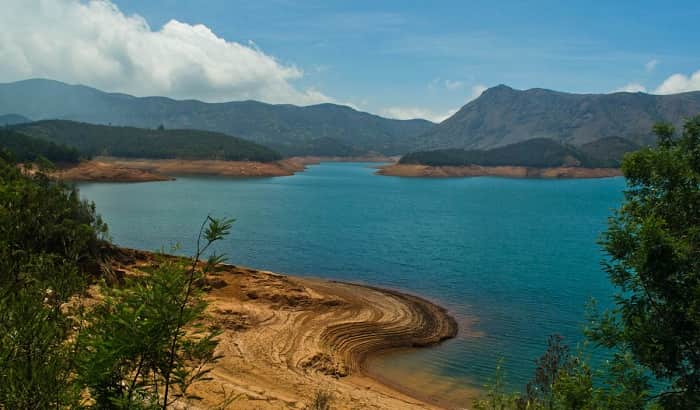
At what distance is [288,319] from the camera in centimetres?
2661

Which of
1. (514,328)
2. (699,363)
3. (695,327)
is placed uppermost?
(695,327)

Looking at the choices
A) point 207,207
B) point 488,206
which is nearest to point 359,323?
point 207,207

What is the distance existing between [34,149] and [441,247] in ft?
331

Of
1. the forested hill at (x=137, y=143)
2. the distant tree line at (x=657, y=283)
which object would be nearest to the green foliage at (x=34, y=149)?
the forested hill at (x=137, y=143)

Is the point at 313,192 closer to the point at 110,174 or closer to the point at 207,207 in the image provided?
the point at 207,207

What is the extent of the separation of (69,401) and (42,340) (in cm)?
96

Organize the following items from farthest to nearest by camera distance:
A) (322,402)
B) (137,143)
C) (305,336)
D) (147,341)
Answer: (137,143) < (305,336) < (322,402) < (147,341)

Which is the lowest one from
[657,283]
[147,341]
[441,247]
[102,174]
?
[441,247]

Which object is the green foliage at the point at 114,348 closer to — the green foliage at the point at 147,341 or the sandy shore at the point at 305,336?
the green foliage at the point at 147,341

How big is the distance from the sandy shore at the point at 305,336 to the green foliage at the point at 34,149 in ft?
313

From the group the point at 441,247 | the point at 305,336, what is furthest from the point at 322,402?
the point at 441,247

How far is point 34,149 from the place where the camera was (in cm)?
10975

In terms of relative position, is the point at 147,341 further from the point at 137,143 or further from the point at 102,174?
the point at 137,143

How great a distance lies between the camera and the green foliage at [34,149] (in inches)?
4168
